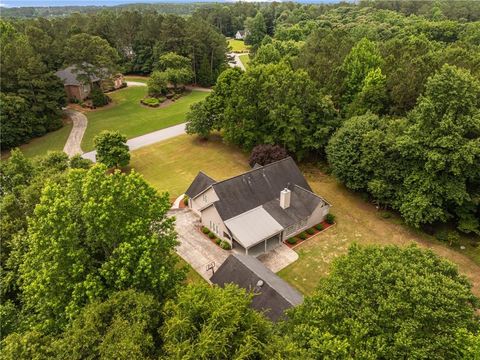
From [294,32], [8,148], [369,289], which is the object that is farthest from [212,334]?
[294,32]

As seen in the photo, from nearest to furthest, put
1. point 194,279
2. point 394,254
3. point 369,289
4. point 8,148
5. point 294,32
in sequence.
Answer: point 369,289
point 394,254
point 194,279
point 8,148
point 294,32

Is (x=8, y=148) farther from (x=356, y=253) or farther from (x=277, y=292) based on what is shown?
(x=356, y=253)

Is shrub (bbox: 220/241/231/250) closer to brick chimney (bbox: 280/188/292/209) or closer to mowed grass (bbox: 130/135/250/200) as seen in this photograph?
brick chimney (bbox: 280/188/292/209)

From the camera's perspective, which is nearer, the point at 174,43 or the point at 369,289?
the point at 369,289

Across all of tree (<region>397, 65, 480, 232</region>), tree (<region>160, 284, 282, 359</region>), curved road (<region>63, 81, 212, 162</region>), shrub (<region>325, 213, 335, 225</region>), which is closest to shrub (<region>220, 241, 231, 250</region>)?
shrub (<region>325, 213, 335, 225</region>)

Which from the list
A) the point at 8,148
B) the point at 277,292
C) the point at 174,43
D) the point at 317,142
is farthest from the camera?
the point at 174,43

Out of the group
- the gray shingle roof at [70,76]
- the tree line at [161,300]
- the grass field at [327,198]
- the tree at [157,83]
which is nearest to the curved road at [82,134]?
the grass field at [327,198]
